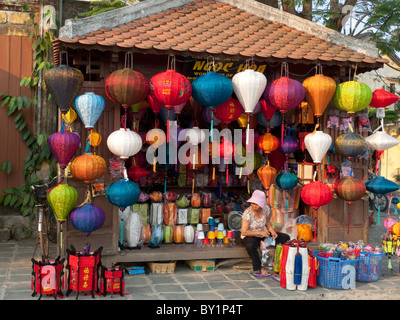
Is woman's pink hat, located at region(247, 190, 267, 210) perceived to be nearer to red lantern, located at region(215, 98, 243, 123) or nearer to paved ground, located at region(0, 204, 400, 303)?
paved ground, located at region(0, 204, 400, 303)

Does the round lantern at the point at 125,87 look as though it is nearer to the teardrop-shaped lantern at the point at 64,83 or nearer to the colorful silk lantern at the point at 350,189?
the teardrop-shaped lantern at the point at 64,83

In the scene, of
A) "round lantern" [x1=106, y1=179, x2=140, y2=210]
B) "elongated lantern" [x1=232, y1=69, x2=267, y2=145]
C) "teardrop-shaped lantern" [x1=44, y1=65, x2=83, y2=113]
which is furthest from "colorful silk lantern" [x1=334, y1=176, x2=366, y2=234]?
"teardrop-shaped lantern" [x1=44, y1=65, x2=83, y2=113]

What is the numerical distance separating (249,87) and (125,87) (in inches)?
70.5

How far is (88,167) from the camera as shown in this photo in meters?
6.09

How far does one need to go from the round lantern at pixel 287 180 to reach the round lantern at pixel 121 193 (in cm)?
284

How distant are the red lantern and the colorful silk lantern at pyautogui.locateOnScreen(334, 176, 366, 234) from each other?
6.54ft

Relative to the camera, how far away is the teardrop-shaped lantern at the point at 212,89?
20.9 ft

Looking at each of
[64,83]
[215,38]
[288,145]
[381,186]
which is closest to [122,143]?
[64,83]

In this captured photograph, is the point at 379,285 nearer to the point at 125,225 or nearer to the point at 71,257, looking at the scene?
the point at 125,225

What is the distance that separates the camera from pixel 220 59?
738 centimetres

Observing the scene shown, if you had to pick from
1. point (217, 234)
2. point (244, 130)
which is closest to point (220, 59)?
point (244, 130)

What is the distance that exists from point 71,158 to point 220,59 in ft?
9.57

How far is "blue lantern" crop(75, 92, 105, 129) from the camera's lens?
6102 mm

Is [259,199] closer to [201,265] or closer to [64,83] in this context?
[201,265]
